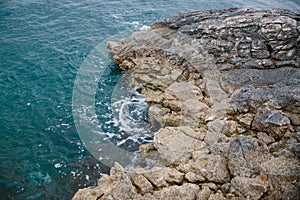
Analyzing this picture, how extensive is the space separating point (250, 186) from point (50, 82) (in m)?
16.0

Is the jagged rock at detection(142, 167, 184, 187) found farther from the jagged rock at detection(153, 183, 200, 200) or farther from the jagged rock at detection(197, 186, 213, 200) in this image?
the jagged rock at detection(197, 186, 213, 200)

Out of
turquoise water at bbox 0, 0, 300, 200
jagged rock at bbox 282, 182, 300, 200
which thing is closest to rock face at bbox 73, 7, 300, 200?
jagged rock at bbox 282, 182, 300, 200

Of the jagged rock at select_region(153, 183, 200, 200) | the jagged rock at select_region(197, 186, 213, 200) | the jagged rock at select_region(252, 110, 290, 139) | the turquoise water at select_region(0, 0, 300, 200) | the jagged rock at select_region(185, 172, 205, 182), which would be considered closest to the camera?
the jagged rock at select_region(197, 186, 213, 200)

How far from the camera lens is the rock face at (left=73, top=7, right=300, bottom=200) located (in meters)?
9.15

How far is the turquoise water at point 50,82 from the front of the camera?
1235 centimetres

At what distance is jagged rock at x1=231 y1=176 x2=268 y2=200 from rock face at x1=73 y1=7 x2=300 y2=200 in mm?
33

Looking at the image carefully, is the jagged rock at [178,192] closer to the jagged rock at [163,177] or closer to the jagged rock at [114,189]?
the jagged rock at [163,177]

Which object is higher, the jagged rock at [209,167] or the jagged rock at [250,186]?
the jagged rock at [250,186]

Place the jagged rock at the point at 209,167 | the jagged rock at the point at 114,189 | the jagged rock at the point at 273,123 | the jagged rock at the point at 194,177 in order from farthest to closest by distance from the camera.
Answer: the jagged rock at the point at 273,123 < the jagged rock at the point at 194,177 < the jagged rock at the point at 209,167 < the jagged rock at the point at 114,189

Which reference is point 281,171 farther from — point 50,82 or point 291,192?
point 50,82

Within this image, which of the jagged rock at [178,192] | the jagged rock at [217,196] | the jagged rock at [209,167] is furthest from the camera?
the jagged rock at [209,167]

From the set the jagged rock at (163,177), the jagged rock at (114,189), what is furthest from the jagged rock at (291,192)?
the jagged rock at (114,189)

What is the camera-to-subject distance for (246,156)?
9.62 metres

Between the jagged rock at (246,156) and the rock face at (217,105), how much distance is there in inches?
1.5
